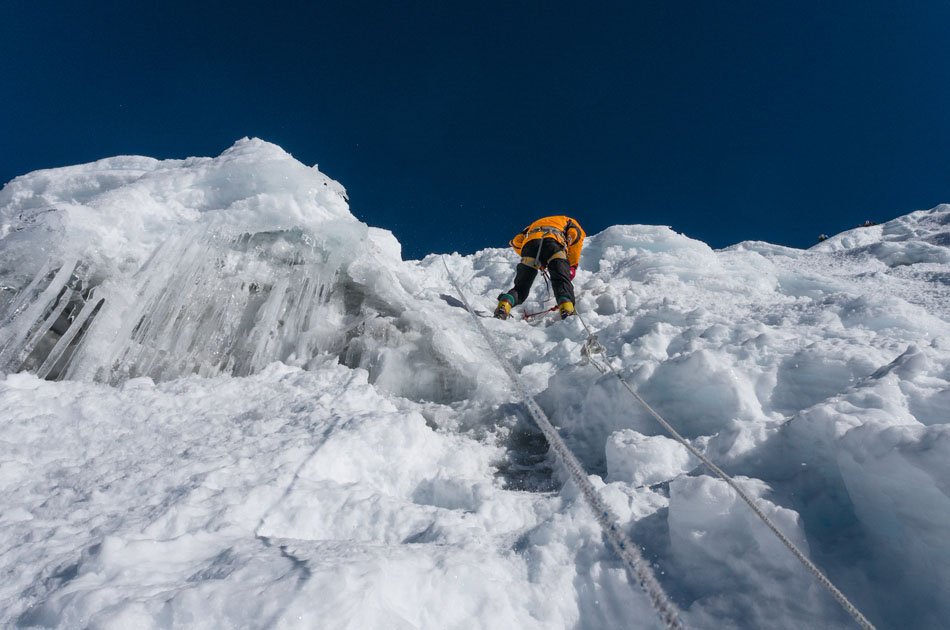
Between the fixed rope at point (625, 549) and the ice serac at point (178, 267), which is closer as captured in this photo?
the fixed rope at point (625, 549)

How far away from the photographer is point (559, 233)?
22.3ft

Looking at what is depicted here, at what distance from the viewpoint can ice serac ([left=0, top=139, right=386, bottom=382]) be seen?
4.52 metres

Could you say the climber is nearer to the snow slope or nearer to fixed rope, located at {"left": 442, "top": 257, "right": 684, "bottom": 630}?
the snow slope

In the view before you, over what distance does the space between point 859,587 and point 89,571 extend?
2.53 metres

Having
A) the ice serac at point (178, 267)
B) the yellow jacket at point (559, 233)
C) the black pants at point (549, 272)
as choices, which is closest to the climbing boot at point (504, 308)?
the black pants at point (549, 272)

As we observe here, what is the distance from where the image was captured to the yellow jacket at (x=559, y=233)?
6746 mm

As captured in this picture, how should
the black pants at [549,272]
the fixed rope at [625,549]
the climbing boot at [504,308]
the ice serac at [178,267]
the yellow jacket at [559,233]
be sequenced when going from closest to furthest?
the fixed rope at [625,549], the ice serac at [178,267], the black pants at [549,272], the climbing boot at [504,308], the yellow jacket at [559,233]

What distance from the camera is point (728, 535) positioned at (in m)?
1.68

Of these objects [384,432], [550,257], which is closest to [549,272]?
[550,257]

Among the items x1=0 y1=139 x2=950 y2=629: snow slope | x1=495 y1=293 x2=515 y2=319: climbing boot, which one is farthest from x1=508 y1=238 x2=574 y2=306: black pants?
x1=0 y1=139 x2=950 y2=629: snow slope

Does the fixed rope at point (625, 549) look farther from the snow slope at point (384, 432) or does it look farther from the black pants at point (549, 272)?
the black pants at point (549, 272)

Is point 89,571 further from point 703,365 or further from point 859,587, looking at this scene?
point 703,365

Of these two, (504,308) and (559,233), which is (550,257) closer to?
(559,233)

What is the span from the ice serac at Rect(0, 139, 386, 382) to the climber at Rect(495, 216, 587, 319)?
91.0 inches
